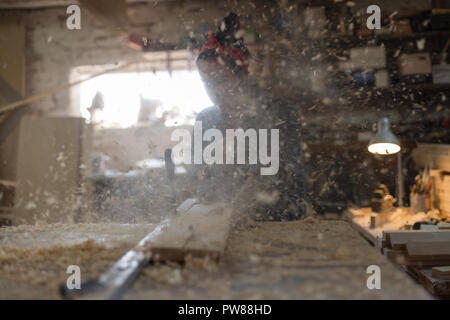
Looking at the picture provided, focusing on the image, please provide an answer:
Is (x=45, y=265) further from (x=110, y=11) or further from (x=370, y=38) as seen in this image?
(x=370, y=38)

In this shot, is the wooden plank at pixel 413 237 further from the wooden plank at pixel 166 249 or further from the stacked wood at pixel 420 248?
the wooden plank at pixel 166 249

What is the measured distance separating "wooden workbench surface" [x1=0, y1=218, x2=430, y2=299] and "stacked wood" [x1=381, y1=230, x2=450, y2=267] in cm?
42

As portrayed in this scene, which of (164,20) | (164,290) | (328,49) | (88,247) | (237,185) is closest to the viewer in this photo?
(164,290)

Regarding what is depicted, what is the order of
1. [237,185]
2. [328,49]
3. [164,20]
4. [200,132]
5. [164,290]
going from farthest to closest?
1. [164,20]
2. [328,49]
3. [200,132]
4. [237,185]
5. [164,290]

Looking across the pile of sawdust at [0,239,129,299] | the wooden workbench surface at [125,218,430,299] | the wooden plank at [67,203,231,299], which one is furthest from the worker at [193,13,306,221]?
the pile of sawdust at [0,239,129,299]

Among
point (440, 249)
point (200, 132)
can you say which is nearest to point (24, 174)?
point (200, 132)

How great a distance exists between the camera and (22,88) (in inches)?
211

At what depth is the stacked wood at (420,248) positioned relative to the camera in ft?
5.08

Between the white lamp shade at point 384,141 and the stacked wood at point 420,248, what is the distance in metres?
1.30

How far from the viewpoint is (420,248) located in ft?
5.15

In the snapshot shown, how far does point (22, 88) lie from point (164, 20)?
2552 millimetres

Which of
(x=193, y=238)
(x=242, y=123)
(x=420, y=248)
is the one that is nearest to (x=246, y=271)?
(x=193, y=238)

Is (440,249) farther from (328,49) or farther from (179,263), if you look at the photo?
(328,49)

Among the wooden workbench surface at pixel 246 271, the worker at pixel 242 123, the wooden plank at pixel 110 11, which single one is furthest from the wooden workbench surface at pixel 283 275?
the wooden plank at pixel 110 11
